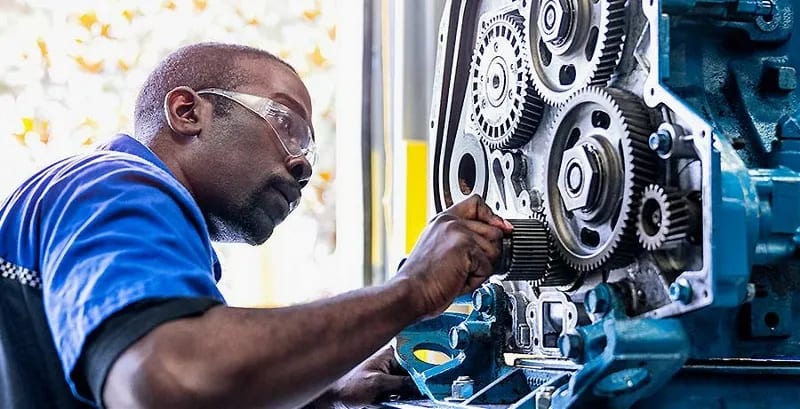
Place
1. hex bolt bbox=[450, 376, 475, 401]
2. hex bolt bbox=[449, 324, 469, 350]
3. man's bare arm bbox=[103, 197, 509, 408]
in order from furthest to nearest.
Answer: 1. hex bolt bbox=[449, 324, 469, 350]
2. hex bolt bbox=[450, 376, 475, 401]
3. man's bare arm bbox=[103, 197, 509, 408]

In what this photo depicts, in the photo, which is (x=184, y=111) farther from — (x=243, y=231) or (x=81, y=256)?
(x=81, y=256)

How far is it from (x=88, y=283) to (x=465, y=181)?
1055 millimetres

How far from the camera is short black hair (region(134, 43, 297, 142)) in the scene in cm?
182

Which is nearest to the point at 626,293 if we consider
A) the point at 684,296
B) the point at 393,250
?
the point at 684,296

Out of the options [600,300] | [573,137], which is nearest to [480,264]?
[600,300]

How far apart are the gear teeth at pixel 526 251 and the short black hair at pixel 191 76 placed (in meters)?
0.56

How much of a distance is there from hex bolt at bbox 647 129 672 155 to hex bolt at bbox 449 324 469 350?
64 centimetres

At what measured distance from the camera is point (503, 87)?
193 cm

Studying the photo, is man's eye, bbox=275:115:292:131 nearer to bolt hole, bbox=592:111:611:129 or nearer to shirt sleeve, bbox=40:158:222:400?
shirt sleeve, bbox=40:158:222:400

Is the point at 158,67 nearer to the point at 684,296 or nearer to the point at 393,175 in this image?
the point at 684,296

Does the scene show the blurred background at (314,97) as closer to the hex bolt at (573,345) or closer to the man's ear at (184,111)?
the man's ear at (184,111)

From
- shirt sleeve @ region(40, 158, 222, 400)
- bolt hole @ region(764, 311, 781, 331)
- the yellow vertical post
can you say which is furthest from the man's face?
the yellow vertical post

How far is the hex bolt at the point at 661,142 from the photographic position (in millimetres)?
1439

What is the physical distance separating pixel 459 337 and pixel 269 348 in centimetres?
73
